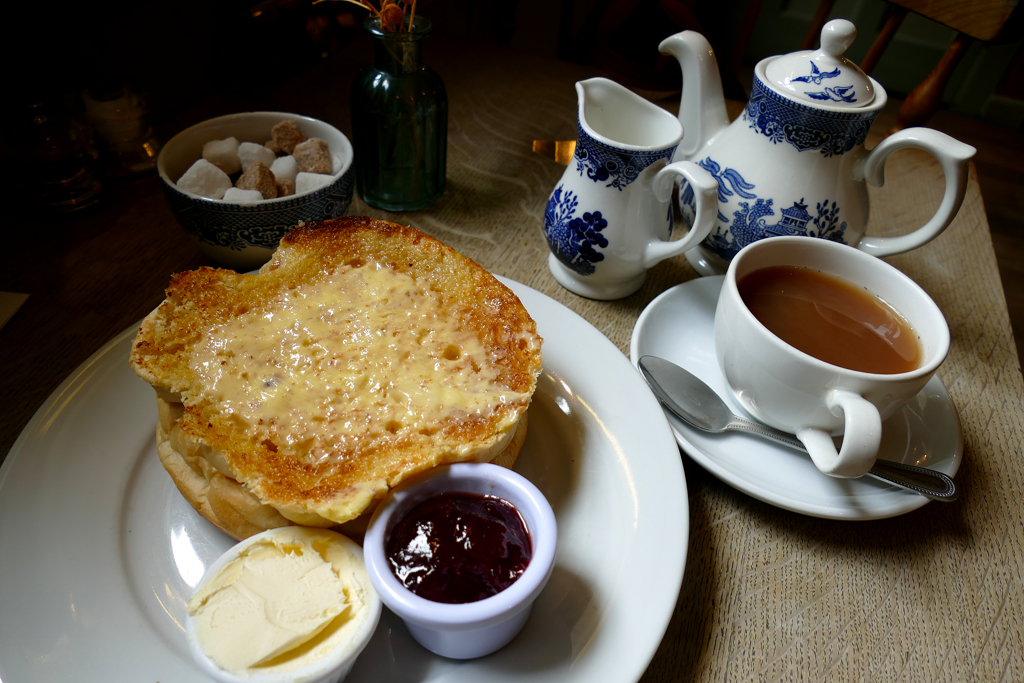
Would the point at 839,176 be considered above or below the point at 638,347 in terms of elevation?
above

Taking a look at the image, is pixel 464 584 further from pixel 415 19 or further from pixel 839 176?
pixel 415 19

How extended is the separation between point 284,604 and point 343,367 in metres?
0.42

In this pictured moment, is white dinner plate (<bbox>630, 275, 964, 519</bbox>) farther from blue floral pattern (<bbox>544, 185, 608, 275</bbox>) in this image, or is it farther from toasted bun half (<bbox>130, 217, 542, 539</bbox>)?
toasted bun half (<bbox>130, 217, 542, 539</bbox>)

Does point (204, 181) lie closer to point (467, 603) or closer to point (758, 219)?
point (467, 603)

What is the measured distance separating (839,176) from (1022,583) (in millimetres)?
925

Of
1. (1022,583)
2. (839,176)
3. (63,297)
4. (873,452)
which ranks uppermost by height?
(839,176)

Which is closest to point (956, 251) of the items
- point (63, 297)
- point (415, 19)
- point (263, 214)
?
point (415, 19)

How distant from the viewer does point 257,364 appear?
1.11 meters

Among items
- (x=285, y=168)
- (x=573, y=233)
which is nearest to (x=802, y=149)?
(x=573, y=233)

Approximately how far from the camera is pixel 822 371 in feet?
3.42

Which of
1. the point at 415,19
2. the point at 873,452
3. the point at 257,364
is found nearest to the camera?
the point at 873,452

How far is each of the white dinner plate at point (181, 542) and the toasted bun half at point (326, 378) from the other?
0.09 metres

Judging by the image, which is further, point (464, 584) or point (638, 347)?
point (638, 347)

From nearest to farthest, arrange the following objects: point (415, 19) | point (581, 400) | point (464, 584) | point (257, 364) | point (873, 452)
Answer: point (464, 584)
point (873, 452)
point (257, 364)
point (581, 400)
point (415, 19)
